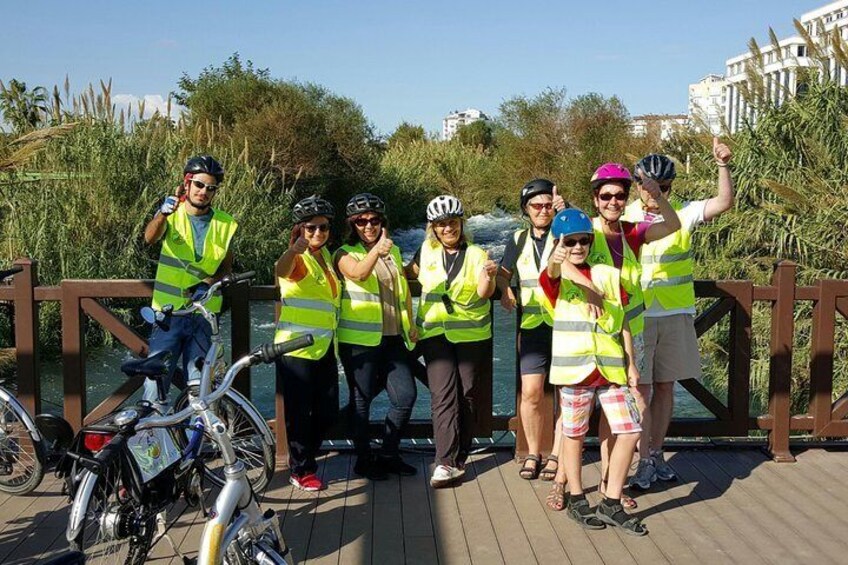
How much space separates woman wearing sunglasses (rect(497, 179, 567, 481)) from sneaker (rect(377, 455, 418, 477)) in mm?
613

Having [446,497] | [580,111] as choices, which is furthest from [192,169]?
[580,111]

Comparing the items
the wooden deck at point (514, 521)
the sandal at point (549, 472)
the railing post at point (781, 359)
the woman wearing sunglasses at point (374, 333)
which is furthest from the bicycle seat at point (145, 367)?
the railing post at point (781, 359)

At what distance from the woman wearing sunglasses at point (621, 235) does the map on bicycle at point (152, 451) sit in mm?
2141

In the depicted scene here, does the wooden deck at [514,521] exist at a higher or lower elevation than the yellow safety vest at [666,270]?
lower

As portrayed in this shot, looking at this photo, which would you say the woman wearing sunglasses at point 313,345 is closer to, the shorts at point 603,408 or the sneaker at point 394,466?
the sneaker at point 394,466

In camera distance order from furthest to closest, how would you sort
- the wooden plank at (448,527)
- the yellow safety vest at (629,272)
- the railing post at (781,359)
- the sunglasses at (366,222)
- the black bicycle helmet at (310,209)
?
the railing post at (781,359) < the sunglasses at (366,222) < the black bicycle helmet at (310,209) < the yellow safety vest at (629,272) < the wooden plank at (448,527)

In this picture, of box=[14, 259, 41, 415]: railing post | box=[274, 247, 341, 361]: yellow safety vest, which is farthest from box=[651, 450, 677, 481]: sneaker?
box=[14, 259, 41, 415]: railing post

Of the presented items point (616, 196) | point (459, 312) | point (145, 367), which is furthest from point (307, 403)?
point (616, 196)

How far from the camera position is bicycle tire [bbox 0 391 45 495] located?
14.1 ft

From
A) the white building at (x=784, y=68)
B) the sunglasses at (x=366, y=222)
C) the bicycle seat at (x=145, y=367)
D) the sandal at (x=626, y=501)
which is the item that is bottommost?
the sandal at (x=626, y=501)

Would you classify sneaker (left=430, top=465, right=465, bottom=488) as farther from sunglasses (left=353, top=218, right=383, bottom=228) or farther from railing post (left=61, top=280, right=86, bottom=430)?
railing post (left=61, top=280, right=86, bottom=430)

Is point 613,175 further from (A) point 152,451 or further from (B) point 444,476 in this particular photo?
(A) point 152,451

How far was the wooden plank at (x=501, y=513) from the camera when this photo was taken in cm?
392

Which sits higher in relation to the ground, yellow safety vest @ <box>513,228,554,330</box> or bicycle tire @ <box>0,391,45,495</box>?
yellow safety vest @ <box>513,228,554,330</box>
